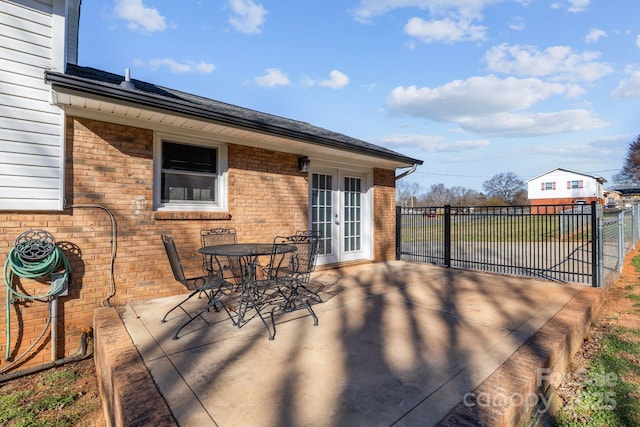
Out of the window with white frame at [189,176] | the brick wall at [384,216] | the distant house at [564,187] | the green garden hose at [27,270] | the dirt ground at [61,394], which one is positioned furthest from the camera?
the distant house at [564,187]

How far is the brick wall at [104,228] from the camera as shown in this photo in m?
3.58

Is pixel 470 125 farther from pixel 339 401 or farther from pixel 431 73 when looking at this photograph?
pixel 339 401

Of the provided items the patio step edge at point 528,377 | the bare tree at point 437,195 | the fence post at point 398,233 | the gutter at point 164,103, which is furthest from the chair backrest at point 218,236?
the bare tree at point 437,195

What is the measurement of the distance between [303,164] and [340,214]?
169 cm

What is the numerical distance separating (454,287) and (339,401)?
3935 mm

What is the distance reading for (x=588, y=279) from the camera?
225 inches

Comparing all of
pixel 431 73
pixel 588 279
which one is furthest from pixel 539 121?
pixel 588 279

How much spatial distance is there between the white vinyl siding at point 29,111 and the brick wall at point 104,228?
15 cm

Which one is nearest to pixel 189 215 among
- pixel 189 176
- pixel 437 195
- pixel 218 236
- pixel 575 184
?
pixel 218 236

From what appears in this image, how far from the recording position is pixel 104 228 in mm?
4043

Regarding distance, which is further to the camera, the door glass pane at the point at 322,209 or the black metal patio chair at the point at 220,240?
the door glass pane at the point at 322,209

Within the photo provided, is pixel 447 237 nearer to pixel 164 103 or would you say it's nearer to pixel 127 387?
pixel 164 103

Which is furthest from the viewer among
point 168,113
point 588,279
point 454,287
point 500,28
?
point 500,28

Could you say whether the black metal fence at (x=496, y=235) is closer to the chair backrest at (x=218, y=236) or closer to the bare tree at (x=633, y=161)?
the chair backrest at (x=218, y=236)
